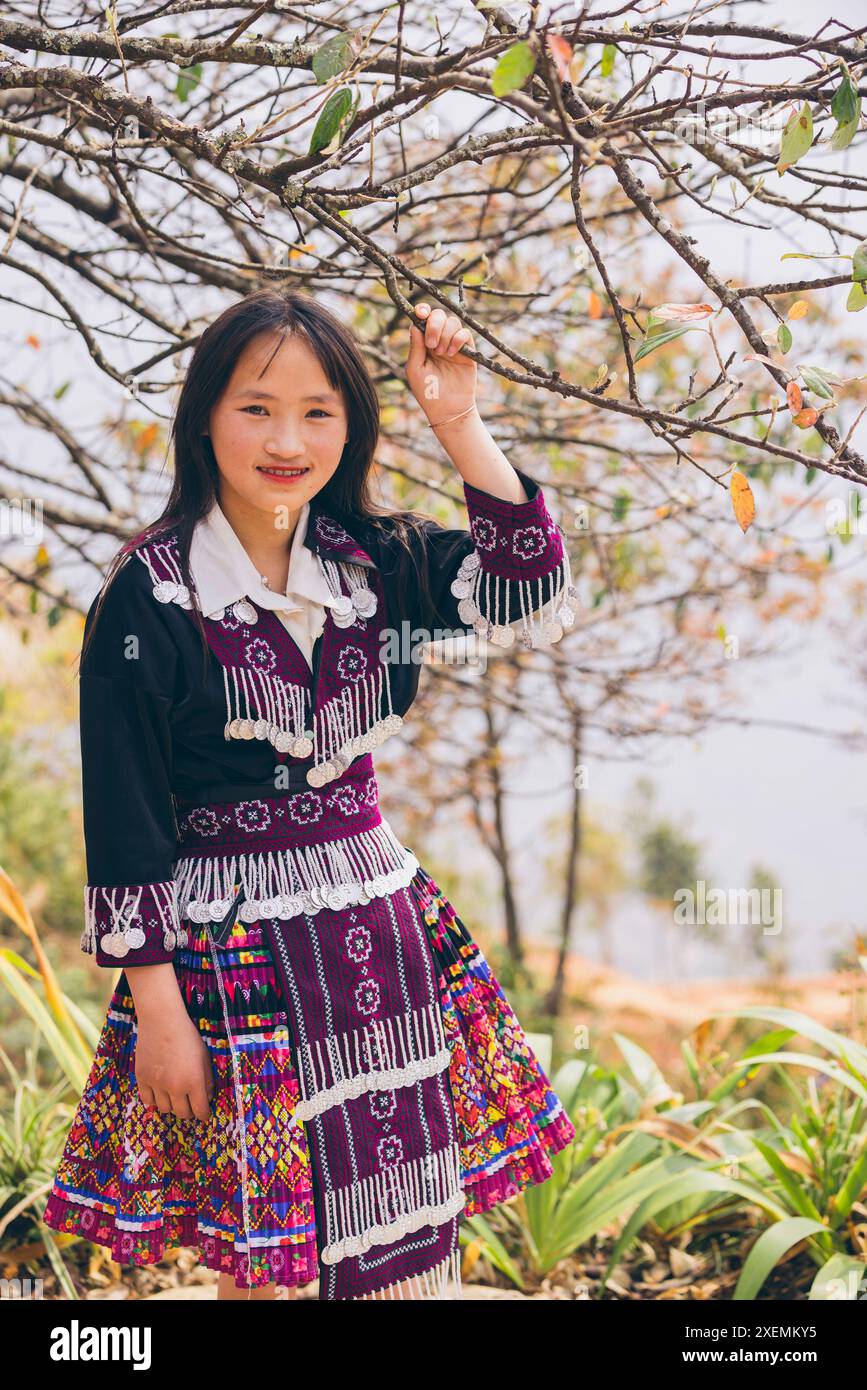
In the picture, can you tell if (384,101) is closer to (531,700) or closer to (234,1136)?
(234,1136)

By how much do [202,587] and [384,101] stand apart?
0.60 metres

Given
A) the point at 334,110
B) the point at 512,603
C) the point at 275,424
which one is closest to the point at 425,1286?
the point at 512,603

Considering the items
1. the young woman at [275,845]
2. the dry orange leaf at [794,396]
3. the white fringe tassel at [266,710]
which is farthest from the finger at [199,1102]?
the dry orange leaf at [794,396]

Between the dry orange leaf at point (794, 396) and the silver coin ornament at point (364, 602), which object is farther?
the silver coin ornament at point (364, 602)

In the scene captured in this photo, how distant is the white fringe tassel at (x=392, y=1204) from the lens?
150cm

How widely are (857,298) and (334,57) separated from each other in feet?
1.98

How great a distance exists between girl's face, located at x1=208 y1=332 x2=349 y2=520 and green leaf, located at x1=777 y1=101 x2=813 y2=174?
1.96ft

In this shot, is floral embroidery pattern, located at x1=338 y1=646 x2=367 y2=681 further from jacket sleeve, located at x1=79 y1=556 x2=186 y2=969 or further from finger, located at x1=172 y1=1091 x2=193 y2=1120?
finger, located at x1=172 y1=1091 x2=193 y2=1120

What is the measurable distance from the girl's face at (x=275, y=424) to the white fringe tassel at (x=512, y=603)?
24cm

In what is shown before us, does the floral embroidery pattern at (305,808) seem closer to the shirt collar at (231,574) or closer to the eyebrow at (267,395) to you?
the shirt collar at (231,574)

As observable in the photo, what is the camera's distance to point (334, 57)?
1215 mm

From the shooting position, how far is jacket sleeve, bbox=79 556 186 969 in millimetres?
1437

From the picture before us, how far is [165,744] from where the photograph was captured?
1.48 m

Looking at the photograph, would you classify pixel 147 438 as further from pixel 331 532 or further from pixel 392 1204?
pixel 392 1204
